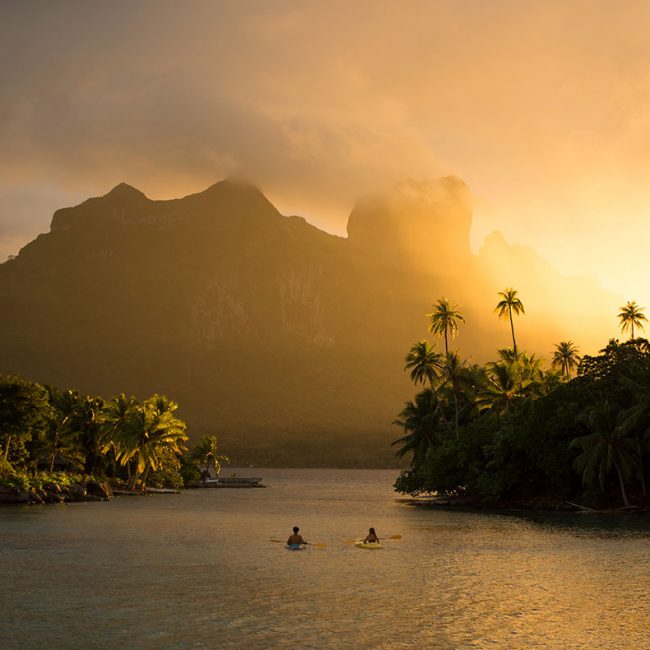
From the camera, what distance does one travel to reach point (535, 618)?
26.4 m

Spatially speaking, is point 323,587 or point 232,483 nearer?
point 323,587

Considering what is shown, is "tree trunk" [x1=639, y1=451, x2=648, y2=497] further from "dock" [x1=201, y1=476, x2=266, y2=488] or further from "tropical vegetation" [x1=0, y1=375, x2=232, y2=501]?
"dock" [x1=201, y1=476, x2=266, y2=488]

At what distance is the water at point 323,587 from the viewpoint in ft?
78.1

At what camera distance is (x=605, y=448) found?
67812 mm

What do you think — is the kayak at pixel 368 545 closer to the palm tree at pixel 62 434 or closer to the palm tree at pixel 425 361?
the palm tree at pixel 62 434

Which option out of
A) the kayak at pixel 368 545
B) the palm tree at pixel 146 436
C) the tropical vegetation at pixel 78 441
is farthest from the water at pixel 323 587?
the palm tree at pixel 146 436

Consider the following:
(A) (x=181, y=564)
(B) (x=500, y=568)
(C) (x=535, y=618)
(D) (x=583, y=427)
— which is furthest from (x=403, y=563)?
(D) (x=583, y=427)

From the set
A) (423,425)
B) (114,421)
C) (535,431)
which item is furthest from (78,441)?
(535,431)

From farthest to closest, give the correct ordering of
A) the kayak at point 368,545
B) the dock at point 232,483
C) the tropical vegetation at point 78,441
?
the dock at point 232,483 < the tropical vegetation at point 78,441 < the kayak at point 368,545

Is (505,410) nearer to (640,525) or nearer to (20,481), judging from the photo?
(640,525)

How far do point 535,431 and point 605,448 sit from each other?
30.6ft

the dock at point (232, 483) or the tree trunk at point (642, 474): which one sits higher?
the tree trunk at point (642, 474)

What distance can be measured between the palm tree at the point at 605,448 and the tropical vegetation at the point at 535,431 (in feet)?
0.29

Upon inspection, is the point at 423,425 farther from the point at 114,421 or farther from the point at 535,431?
the point at 114,421
